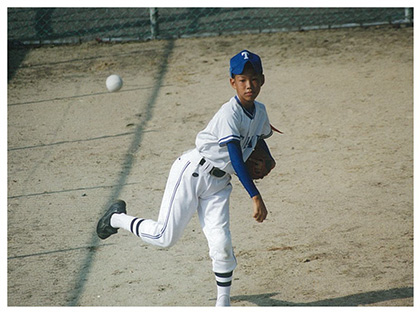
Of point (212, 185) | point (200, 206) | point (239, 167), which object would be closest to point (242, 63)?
point (239, 167)

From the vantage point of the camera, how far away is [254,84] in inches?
180

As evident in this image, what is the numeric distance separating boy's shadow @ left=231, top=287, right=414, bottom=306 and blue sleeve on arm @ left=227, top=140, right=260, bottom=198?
942 millimetres

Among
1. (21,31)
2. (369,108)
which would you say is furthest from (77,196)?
(21,31)

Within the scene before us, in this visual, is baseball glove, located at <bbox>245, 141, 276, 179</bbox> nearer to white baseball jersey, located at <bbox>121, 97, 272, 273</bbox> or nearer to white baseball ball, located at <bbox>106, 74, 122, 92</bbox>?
white baseball jersey, located at <bbox>121, 97, 272, 273</bbox>

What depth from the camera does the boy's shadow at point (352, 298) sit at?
488 centimetres

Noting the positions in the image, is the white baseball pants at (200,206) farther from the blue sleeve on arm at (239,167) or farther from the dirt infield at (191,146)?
the dirt infield at (191,146)

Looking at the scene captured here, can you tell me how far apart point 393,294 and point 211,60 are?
22.6 ft

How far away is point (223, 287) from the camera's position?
469 centimetres

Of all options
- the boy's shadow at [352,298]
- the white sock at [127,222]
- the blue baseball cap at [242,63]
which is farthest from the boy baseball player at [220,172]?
the boy's shadow at [352,298]

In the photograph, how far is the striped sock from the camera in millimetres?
4676

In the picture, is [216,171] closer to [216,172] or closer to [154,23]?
[216,172]

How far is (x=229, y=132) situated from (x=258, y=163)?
17.9 inches

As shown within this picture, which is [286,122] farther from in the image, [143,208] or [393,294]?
[393,294]

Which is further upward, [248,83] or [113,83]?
[248,83]
